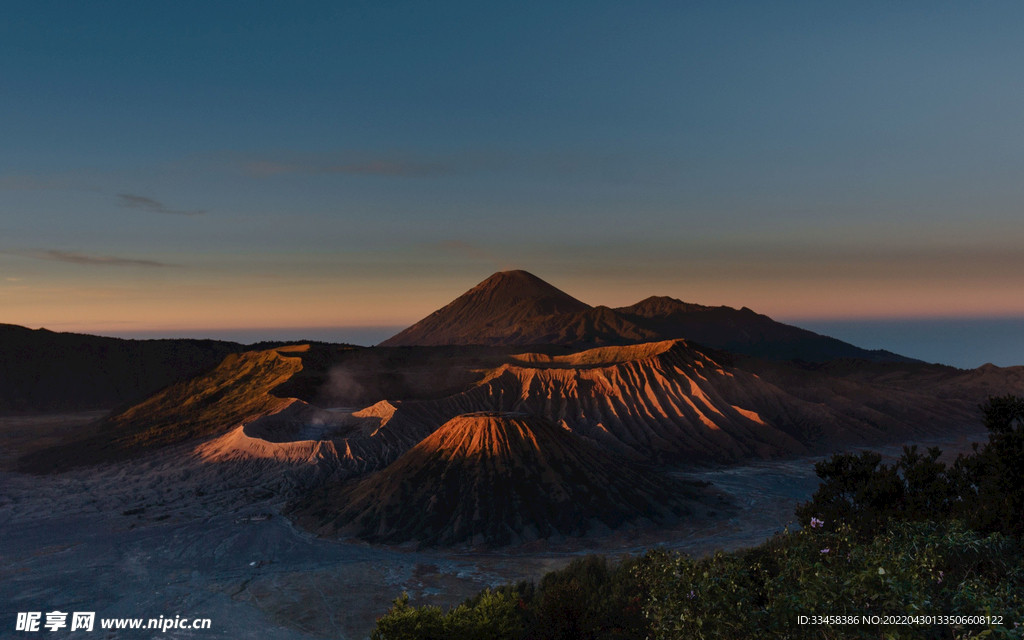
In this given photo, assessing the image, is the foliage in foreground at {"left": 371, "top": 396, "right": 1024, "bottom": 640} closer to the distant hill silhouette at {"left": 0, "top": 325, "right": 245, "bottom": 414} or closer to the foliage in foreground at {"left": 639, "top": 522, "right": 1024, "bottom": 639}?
the foliage in foreground at {"left": 639, "top": 522, "right": 1024, "bottom": 639}

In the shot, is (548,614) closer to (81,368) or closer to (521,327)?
(81,368)

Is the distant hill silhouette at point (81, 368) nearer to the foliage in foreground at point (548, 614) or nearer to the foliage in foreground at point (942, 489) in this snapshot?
the foliage in foreground at point (548, 614)

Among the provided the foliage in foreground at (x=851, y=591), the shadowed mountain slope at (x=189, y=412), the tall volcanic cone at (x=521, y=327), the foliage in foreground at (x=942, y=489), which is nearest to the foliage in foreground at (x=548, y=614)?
the foliage in foreground at (x=851, y=591)

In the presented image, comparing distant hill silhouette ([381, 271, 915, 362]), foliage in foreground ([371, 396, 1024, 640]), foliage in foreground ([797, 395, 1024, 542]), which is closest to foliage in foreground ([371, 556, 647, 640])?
foliage in foreground ([371, 396, 1024, 640])

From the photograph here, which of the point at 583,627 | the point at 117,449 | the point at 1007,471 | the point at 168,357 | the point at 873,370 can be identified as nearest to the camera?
the point at 1007,471

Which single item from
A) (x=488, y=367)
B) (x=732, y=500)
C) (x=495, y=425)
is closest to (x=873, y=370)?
(x=488, y=367)

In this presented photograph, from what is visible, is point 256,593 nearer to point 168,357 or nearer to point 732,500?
point 732,500

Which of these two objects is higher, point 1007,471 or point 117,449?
point 1007,471
